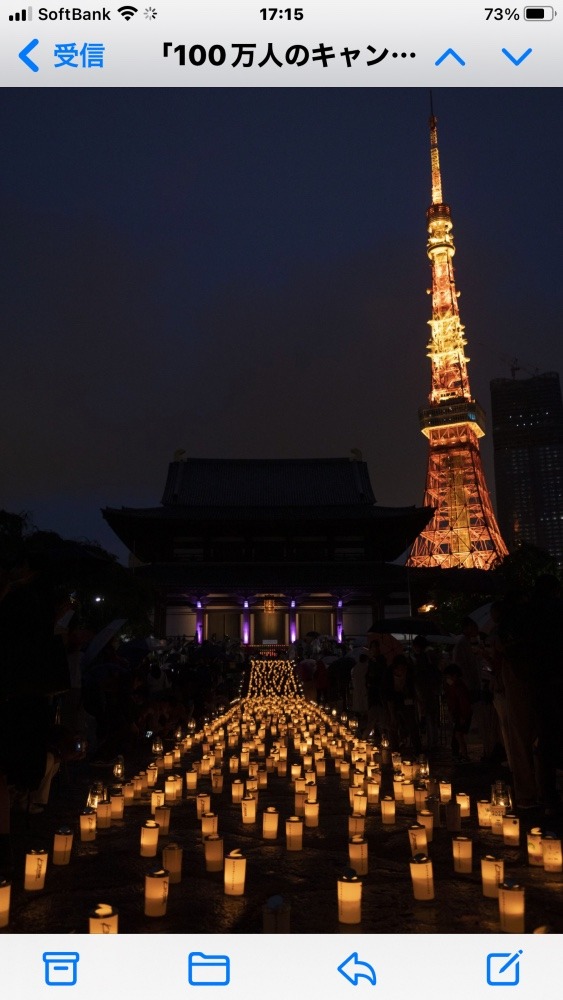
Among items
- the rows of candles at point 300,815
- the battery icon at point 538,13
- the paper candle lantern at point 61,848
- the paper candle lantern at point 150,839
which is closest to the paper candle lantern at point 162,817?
the rows of candles at point 300,815

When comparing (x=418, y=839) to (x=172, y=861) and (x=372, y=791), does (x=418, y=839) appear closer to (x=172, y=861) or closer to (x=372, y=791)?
(x=172, y=861)

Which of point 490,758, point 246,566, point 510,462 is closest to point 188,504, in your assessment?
point 246,566

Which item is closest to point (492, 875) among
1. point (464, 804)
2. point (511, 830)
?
point (511, 830)

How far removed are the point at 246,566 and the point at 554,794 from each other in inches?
1134

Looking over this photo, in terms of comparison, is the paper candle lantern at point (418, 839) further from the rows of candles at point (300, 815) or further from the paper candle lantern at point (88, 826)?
the paper candle lantern at point (88, 826)

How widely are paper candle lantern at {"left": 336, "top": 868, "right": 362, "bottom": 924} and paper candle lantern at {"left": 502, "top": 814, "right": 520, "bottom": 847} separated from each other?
1883 millimetres

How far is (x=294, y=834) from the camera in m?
4.02

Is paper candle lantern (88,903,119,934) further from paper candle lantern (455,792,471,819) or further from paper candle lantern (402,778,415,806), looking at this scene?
paper candle lantern (402,778,415,806)

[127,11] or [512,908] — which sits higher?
[127,11]

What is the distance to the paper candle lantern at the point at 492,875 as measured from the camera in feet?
10.1

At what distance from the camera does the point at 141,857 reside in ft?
13.2

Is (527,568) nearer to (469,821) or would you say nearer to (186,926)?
(469,821)
